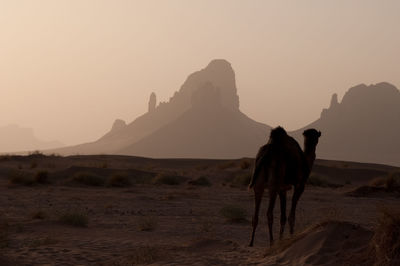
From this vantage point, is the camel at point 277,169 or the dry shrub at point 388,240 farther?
the camel at point 277,169

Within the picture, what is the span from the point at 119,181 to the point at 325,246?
21535mm

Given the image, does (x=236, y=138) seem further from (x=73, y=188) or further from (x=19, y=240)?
(x=19, y=240)

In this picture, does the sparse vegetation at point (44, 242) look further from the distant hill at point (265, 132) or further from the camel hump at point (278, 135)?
the distant hill at point (265, 132)

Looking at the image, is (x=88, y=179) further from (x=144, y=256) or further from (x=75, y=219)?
(x=144, y=256)

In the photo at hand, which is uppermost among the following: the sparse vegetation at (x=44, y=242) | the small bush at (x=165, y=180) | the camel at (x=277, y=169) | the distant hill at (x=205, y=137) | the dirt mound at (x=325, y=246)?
the distant hill at (x=205, y=137)

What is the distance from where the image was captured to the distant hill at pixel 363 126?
157750mm

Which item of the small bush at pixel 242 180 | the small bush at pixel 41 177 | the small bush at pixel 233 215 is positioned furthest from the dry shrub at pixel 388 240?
the small bush at pixel 242 180

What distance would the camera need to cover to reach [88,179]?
29.8 m

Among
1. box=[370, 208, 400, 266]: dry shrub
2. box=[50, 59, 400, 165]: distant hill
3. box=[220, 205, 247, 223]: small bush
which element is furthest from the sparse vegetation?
box=[50, 59, 400, 165]: distant hill

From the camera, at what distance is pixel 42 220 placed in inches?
651

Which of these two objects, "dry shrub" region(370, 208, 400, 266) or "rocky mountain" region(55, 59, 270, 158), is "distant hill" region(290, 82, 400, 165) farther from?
"dry shrub" region(370, 208, 400, 266)

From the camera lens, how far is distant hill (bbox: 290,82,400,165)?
158m

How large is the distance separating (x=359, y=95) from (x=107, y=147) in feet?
269

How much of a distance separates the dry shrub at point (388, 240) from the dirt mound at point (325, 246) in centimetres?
70
